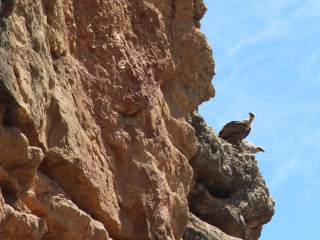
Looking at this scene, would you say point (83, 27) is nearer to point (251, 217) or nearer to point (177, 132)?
point (177, 132)

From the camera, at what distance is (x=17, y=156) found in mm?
6277

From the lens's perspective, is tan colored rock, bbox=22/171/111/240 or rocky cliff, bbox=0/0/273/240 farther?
tan colored rock, bbox=22/171/111/240

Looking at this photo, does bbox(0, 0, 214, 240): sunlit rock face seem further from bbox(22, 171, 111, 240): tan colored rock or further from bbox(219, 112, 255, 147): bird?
bbox(219, 112, 255, 147): bird

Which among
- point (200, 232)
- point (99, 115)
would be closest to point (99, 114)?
point (99, 115)

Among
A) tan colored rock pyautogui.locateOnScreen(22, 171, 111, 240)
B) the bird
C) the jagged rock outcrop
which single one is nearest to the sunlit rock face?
tan colored rock pyautogui.locateOnScreen(22, 171, 111, 240)

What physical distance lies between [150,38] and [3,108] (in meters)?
3.61

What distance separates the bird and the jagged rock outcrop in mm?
1008

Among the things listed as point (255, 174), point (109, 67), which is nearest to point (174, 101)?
point (109, 67)

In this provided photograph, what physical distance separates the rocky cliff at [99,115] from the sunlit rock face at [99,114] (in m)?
0.01

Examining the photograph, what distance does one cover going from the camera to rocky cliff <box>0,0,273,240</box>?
6.38 meters

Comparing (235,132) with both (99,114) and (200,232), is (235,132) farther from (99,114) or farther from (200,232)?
(99,114)

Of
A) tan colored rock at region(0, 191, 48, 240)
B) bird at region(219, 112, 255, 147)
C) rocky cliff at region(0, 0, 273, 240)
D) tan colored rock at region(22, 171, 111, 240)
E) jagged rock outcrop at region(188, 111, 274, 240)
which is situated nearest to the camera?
tan colored rock at region(0, 191, 48, 240)

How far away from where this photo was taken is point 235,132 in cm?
1502

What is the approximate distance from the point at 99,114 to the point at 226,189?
5.26 meters
